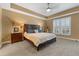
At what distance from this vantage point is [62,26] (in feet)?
19.9

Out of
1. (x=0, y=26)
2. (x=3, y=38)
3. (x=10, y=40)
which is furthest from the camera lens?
(x=10, y=40)

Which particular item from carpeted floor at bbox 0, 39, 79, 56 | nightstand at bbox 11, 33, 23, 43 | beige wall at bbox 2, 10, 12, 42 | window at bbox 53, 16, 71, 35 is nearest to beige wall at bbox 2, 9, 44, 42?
beige wall at bbox 2, 10, 12, 42

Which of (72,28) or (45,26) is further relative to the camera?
(45,26)

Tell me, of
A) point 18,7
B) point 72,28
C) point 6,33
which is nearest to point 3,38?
point 6,33

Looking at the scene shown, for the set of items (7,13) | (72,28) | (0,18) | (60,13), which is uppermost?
(60,13)

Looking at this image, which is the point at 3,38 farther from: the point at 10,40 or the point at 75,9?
the point at 75,9

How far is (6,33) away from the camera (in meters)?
4.06

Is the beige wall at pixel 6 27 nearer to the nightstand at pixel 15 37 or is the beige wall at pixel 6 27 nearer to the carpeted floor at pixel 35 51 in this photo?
the nightstand at pixel 15 37

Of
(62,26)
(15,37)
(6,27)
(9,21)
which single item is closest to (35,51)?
(15,37)

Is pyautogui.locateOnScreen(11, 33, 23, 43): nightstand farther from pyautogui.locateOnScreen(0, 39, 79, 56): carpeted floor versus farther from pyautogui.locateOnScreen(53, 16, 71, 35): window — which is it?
pyautogui.locateOnScreen(53, 16, 71, 35): window

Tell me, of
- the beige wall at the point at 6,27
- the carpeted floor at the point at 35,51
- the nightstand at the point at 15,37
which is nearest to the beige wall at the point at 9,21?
the beige wall at the point at 6,27

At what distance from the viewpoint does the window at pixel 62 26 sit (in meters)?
5.48

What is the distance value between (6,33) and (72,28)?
5345mm

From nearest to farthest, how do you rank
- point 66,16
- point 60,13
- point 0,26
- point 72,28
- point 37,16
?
1. point 0,26
2. point 72,28
3. point 66,16
4. point 60,13
5. point 37,16
